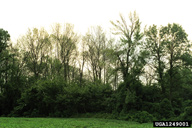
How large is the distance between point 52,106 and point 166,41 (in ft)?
80.9

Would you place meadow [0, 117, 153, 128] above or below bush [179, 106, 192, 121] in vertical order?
below

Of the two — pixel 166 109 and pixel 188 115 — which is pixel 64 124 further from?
pixel 166 109

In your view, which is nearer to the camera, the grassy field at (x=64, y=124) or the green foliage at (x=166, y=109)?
the grassy field at (x=64, y=124)

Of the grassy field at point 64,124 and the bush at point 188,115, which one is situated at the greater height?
the bush at point 188,115

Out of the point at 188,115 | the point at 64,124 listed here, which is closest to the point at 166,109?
the point at 188,115

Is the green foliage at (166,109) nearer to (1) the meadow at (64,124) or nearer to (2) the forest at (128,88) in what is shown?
(2) the forest at (128,88)

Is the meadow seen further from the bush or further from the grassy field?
the bush

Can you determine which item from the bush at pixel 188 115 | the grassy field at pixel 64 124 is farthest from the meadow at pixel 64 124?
the bush at pixel 188 115

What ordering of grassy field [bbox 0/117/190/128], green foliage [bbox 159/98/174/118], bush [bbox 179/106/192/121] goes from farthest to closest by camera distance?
green foliage [bbox 159/98/174/118], bush [bbox 179/106/192/121], grassy field [bbox 0/117/190/128]

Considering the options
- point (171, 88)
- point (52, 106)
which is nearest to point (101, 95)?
point (52, 106)

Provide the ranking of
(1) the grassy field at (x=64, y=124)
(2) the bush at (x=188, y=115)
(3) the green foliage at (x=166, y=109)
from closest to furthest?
1. (1) the grassy field at (x=64, y=124)
2. (2) the bush at (x=188, y=115)
3. (3) the green foliage at (x=166, y=109)

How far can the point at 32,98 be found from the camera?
32.3 meters

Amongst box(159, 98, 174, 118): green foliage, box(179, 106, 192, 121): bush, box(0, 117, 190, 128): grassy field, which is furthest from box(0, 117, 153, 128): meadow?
box(159, 98, 174, 118): green foliage

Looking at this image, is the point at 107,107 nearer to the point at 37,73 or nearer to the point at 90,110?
the point at 90,110
